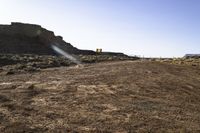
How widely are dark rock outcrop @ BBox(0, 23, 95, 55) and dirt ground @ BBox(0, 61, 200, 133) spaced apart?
126 ft

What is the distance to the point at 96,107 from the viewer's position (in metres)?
12.3

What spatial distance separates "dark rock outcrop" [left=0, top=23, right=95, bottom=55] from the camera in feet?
183

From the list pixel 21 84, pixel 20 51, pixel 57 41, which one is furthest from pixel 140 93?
pixel 57 41

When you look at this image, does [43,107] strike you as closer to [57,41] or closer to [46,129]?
[46,129]

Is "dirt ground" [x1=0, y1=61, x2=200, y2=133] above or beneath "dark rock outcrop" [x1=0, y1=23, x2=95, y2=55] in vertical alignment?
beneath

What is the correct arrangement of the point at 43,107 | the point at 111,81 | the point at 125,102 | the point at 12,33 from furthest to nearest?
the point at 12,33
the point at 111,81
the point at 125,102
the point at 43,107

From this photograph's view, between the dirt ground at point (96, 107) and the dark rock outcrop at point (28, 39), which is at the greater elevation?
the dark rock outcrop at point (28, 39)

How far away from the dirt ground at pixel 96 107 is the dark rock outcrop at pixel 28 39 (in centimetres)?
3836

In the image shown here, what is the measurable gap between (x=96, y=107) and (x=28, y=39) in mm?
51493

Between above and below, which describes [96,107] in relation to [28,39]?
below

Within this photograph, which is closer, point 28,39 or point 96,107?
point 96,107

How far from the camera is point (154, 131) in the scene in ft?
32.8

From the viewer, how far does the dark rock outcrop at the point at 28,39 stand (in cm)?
5566

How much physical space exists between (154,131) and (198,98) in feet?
24.8
